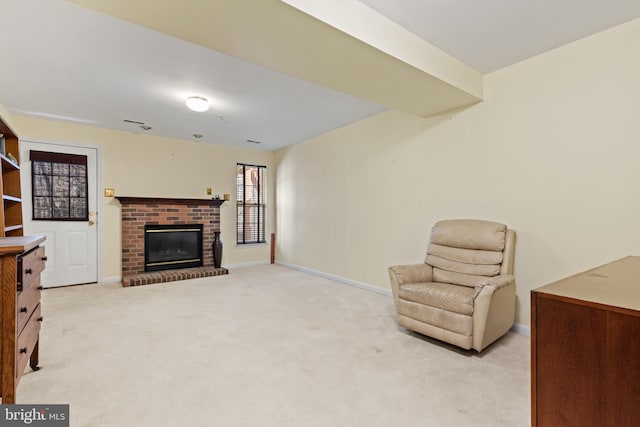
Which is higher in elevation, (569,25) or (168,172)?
(569,25)

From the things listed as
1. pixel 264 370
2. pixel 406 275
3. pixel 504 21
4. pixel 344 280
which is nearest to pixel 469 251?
pixel 406 275

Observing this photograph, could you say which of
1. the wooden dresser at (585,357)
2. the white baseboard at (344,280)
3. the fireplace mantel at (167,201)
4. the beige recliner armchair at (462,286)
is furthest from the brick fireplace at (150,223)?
the wooden dresser at (585,357)

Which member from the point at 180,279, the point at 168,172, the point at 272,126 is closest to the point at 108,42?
the point at 272,126

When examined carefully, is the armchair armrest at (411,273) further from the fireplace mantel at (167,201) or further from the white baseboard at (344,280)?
the fireplace mantel at (167,201)

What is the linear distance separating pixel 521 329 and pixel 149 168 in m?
5.59

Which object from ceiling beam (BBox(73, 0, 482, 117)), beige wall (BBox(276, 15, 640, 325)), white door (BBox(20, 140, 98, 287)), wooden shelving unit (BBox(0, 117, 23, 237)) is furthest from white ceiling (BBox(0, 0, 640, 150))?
wooden shelving unit (BBox(0, 117, 23, 237))

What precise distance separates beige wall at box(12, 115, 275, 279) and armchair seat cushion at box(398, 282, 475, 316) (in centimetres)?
417

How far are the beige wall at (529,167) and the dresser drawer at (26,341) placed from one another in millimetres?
3382

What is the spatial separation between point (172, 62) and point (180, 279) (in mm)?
3343

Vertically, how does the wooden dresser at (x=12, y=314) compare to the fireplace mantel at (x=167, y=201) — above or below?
below

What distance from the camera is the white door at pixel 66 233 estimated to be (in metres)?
4.15

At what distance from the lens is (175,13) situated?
5.46 ft

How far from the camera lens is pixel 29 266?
1.63 meters

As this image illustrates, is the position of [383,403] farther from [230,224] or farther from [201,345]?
[230,224]
